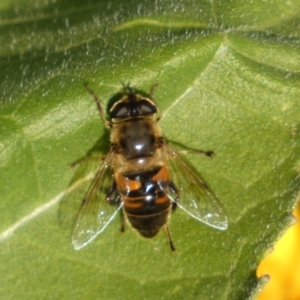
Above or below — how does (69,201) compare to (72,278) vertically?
above

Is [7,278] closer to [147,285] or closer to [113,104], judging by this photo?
[147,285]

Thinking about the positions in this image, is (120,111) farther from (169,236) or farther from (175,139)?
(169,236)

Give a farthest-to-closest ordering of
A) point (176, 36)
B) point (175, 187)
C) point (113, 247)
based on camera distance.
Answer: point (175, 187), point (113, 247), point (176, 36)

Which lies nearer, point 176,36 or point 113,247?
point 176,36

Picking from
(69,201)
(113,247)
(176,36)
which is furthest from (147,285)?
(176,36)

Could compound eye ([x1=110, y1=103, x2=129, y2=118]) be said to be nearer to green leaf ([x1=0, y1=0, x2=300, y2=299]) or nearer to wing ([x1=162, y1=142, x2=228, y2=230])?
green leaf ([x1=0, y1=0, x2=300, y2=299])

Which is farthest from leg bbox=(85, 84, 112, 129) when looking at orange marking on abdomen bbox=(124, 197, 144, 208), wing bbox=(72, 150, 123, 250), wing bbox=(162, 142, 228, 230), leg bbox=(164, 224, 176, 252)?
leg bbox=(164, 224, 176, 252)
